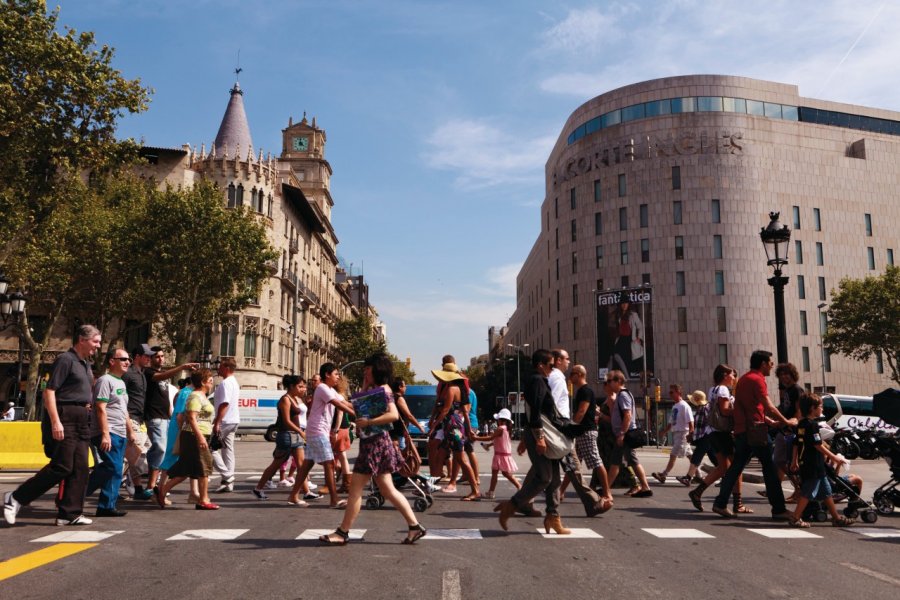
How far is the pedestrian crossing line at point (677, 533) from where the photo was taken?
7533mm

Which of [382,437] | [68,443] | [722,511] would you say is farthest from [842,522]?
[68,443]

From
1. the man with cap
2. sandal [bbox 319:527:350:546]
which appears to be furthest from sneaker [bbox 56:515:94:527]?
sandal [bbox 319:527:350:546]

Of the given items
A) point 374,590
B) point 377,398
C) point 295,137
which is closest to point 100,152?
point 377,398

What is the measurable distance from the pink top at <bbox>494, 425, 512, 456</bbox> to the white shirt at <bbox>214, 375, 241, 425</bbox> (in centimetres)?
376

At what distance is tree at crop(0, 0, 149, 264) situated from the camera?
19406 millimetres

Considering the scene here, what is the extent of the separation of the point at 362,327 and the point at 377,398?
6741cm

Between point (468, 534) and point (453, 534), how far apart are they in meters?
0.15

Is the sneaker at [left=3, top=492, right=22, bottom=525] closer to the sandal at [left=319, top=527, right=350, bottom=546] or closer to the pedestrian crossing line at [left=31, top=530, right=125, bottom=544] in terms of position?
the pedestrian crossing line at [left=31, top=530, right=125, bottom=544]

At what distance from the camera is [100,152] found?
69.0 feet

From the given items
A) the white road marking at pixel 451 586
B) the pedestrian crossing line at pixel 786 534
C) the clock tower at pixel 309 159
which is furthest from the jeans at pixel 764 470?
the clock tower at pixel 309 159

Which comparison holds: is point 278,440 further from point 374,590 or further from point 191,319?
point 191,319

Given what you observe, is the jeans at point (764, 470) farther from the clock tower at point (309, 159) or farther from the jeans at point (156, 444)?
the clock tower at point (309, 159)

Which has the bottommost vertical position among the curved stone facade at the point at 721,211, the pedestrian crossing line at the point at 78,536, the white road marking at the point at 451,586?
the pedestrian crossing line at the point at 78,536

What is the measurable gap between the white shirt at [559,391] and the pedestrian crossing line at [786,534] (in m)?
2.39
